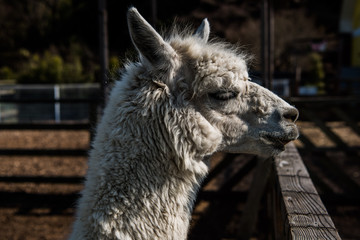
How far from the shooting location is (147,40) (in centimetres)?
184

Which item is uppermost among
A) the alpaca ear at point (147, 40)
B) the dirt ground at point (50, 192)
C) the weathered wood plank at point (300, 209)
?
the alpaca ear at point (147, 40)

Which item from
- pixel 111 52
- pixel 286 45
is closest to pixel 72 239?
pixel 286 45

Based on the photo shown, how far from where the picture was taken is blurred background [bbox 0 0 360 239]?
488 centimetres

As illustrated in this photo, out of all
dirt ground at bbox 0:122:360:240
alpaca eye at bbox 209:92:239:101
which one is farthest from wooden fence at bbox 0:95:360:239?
alpaca eye at bbox 209:92:239:101

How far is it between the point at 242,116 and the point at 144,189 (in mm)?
731

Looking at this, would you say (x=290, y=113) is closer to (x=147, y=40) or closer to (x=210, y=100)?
(x=210, y=100)

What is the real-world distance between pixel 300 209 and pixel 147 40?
119cm

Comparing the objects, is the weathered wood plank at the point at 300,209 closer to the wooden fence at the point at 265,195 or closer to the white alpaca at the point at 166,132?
the wooden fence at the point at 265,195

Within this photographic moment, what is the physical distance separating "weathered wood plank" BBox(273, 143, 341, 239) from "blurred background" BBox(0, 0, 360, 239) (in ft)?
2.97

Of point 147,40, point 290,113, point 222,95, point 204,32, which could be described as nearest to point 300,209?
point 290,113

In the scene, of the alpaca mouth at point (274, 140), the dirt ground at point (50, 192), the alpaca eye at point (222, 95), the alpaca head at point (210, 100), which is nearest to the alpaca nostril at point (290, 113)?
the alpaca head at point (210, 100)

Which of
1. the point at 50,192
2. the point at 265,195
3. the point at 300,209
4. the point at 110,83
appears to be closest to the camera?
the point at 300,209

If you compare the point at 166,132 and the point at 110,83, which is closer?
the point at 166,132

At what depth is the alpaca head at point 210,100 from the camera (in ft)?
6.33
